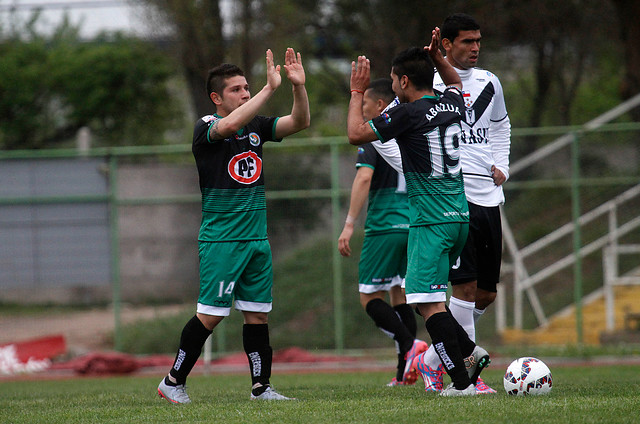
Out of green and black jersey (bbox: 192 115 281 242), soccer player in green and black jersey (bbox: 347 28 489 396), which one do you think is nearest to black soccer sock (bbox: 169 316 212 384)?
green and black jersey (bbox: 192 115 281 242)

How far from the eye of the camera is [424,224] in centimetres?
534

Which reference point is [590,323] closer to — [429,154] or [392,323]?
[392,323]

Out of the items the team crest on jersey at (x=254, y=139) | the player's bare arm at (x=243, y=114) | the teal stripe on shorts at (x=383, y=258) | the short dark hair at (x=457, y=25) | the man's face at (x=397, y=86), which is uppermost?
the short dark hair at (x=457, y=25)

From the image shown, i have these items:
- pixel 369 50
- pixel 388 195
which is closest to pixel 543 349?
pixel 388 195

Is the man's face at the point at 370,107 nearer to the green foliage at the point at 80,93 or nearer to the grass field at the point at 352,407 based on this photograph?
the grass field at the point at 352,407

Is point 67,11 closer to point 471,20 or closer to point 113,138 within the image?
point 113,138

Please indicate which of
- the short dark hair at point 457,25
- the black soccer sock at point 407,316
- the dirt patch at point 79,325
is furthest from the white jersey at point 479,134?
the dirt patch at point 79,325

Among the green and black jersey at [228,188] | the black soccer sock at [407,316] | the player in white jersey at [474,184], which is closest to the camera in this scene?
the green and black jersey at [228,188]

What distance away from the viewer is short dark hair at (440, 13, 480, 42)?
5.94 metres

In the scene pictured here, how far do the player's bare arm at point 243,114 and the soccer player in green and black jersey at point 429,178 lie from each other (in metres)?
0.54

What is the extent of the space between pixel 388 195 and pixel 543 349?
5.16m

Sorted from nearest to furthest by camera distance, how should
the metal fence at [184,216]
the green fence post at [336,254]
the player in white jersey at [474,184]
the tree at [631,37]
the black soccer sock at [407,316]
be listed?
the player in white jersey at [474,184] < the black soccer sock at [407,316] < the green fence post at [336,254] < the metal fence at [184,216] < the tree at [631,37]

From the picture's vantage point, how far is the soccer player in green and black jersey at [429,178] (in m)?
5.27

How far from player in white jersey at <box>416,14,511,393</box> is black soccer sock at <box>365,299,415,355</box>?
739 millimetres
